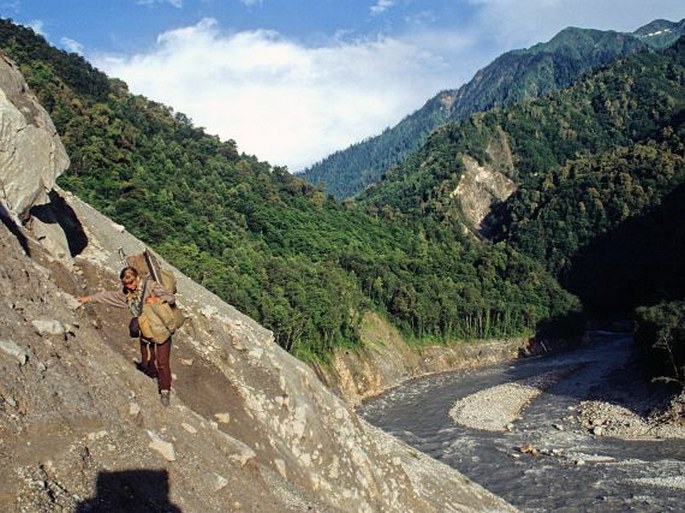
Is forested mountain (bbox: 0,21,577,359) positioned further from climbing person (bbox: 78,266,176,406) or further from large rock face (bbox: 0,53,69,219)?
climbing person (bbox: 78,266,176,406)

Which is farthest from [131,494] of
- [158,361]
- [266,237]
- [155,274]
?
[266,237]

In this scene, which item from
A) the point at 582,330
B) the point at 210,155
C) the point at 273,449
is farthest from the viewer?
the point at 210,155

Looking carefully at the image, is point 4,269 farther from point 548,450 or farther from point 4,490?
point 548,450

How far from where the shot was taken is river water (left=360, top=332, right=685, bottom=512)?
32.1m

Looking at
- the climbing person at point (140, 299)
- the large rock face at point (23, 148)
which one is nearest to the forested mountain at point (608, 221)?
the large rock face at point (23, 148)

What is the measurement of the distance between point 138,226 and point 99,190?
27.4 feet

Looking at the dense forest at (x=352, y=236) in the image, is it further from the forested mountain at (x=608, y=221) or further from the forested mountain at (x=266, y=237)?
the forested mountain at (x=608, y=221)

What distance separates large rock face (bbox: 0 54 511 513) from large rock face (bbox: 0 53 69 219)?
0.06 meters

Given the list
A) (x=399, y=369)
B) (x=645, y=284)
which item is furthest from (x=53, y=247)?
(x=645, y=284)

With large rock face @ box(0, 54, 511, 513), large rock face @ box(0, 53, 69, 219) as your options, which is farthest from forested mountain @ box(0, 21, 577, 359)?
large rock face @ box(0, 53, 69, 219)

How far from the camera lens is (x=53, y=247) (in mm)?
16188

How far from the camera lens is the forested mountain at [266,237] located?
218 ft

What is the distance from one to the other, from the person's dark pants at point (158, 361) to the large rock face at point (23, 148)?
613 centimetres

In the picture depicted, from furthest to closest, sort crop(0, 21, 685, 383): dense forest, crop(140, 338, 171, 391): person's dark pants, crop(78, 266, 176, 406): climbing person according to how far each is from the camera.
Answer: crop(0, 21, 685, 383): dense forest, crop(140, 338, 171, 391): person's dark pants, crop(78, 266, 176, 406): climbing person
